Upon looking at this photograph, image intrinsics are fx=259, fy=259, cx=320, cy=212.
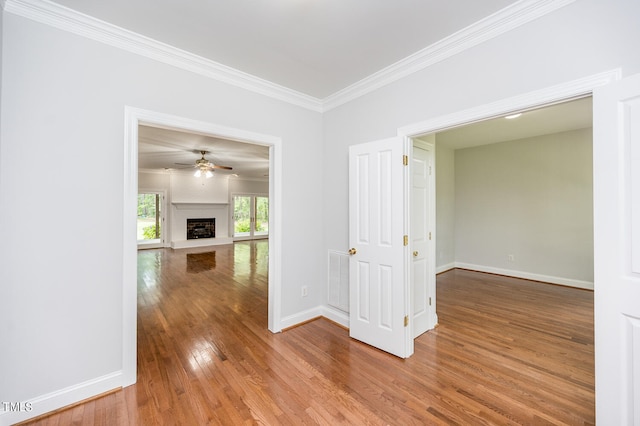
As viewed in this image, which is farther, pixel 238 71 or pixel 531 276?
pixel 531 276

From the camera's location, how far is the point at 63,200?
1867 millimetres

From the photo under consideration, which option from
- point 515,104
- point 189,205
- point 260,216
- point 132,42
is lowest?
point 260,216

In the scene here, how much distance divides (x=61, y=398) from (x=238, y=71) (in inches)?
120

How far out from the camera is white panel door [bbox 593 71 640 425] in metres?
1.32

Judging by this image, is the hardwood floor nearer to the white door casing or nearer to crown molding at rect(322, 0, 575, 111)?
the white door casing

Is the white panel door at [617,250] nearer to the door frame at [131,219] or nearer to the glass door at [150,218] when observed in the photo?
the door frame at [131,219]

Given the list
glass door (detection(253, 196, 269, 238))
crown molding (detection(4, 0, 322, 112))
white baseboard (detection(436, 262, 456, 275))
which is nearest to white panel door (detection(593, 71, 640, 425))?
crown molding (detection(4, 0, 322, 112))

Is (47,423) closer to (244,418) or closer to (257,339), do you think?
(244,418)

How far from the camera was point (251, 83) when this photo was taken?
278cm

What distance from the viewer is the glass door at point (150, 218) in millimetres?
9359

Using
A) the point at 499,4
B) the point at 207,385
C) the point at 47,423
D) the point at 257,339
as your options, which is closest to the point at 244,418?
the point at 207,385

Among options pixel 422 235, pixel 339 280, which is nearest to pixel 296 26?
pixel 422 235

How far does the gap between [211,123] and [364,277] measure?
2.21 meters

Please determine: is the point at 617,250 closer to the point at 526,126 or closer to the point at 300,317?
the point at 300,317
